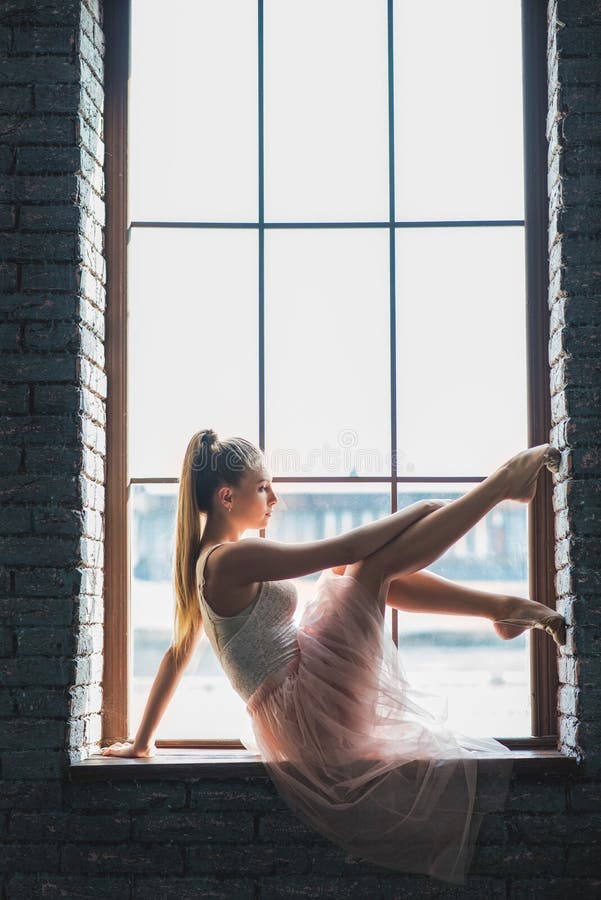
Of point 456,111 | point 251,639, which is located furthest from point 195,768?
point 456,111

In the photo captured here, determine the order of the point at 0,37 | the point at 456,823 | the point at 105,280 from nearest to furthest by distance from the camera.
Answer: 1. the point at 456,823
2. the point at 0,37
3. the point at 105,280

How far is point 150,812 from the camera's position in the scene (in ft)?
7.21

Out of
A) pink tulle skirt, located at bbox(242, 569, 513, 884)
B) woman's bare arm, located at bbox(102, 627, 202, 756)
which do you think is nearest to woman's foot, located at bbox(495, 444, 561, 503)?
pink tulle skirt, located at bbox(242, 569, 513, 884)

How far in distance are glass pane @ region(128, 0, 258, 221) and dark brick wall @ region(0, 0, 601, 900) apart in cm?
22

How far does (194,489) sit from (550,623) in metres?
0.94

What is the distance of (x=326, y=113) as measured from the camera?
261cm

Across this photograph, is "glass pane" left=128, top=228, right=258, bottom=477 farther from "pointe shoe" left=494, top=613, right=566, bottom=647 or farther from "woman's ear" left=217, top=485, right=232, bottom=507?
"pointe shoe" left=494, top=613, right=566, bottom=647

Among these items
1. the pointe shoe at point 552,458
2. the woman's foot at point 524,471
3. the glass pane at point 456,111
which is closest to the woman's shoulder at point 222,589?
the woman's foot at point 524,471

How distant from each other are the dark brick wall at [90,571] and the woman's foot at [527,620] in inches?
1.6

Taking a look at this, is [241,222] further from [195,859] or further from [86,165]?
[195,859]

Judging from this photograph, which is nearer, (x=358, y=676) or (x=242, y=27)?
(x=358, y=676)

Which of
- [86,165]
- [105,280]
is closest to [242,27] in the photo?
[86,165]

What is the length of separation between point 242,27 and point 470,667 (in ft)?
6.16

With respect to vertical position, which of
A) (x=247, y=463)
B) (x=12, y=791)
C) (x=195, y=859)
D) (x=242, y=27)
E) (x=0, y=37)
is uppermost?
(x=242, y=27)
